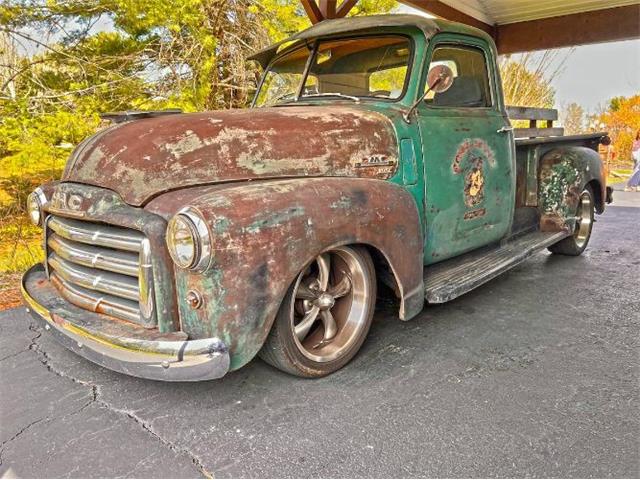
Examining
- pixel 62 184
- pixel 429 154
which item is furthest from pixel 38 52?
pixel 429 154

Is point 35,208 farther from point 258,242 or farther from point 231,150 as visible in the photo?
point 258,242

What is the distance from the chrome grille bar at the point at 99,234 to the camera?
7.10 feet

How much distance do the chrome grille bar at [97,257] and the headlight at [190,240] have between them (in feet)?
0.98

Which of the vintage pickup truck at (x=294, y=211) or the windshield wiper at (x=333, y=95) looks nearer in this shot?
the vintage pickup truck at (x=294, y=211)

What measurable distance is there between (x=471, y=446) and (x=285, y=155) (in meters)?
1.64

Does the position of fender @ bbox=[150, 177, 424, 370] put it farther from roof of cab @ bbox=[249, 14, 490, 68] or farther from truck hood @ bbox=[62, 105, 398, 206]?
roof of cab @ bbox=[249, 14, 490, 68]

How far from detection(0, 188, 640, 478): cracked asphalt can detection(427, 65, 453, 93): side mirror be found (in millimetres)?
1541

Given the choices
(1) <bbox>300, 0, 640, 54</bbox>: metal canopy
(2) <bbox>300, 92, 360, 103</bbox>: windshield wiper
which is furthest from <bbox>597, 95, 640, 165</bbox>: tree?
(2) <bbox>300, 92, 360, 103</bbox>: windshield wiper

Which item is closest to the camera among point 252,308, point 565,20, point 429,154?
point 252,308

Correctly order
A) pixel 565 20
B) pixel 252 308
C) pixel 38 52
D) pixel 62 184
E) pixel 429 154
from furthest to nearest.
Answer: pixel 565 20, pixel 38 52, pixel 429 154, pixel 62 184, pixel 252 308

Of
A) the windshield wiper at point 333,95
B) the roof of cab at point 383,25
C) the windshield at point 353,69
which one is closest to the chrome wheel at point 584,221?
the roof of cab at point 383,25

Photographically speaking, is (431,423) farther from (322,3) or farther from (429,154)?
(322,3)

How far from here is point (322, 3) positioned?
5.29m

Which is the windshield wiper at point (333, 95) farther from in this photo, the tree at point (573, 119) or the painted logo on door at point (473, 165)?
the tree at point (573, 119)
